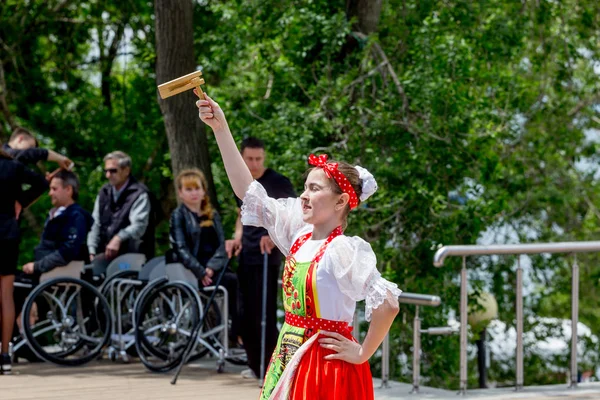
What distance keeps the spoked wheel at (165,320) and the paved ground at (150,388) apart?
5.8 inches

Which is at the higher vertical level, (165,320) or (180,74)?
(180,74)

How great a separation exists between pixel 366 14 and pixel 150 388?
14.2ft

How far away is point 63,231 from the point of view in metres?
8.39

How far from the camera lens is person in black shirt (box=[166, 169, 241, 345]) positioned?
805cm

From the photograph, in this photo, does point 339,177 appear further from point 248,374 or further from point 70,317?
point 70,317

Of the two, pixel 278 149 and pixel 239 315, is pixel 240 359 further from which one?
pixel 278 149

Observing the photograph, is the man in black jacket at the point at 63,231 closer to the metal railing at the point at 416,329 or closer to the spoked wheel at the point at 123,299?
the spoked wheel at the point at 123,299

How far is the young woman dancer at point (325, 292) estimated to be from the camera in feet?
13.2

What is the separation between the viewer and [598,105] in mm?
14156

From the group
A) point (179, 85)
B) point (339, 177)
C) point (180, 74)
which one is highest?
point (180, 74)

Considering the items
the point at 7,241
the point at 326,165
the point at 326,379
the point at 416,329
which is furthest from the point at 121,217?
the point at 326,379

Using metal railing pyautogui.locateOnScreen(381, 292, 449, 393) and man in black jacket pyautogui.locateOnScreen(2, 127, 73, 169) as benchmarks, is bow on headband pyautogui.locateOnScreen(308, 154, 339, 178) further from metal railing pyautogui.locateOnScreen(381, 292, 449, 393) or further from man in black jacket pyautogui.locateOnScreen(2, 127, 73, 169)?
man in black jacket pyautogui.locateOnScreen(2, 127, 73, 169)

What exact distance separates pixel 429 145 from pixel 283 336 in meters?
5.57

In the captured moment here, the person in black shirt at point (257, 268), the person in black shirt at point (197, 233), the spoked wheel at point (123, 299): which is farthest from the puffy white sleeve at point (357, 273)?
the spoked wheel at point (123, 299)
